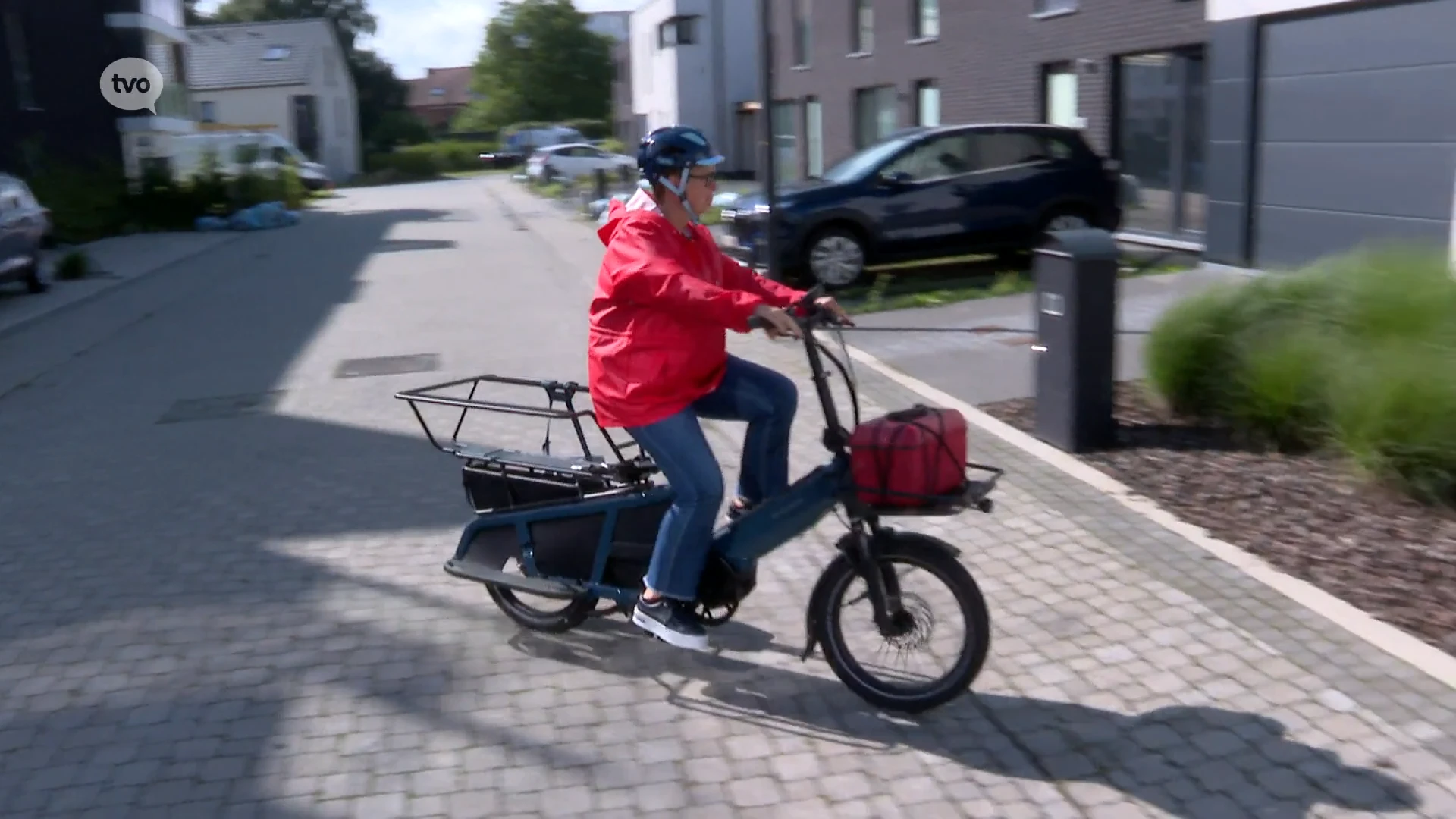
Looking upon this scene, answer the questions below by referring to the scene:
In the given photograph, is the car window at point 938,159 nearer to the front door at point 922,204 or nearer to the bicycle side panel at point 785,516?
the front door at point 922,204

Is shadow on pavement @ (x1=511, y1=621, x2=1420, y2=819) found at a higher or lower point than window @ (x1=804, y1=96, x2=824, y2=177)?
lower

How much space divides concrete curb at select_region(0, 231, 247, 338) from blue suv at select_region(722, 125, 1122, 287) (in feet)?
24.3

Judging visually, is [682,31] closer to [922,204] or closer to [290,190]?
[290,190]

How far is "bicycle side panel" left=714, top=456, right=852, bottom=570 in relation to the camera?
443 centimetres

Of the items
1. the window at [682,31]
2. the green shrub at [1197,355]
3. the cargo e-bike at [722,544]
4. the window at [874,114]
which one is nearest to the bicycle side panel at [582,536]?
the cargo e-bike at [722,544]

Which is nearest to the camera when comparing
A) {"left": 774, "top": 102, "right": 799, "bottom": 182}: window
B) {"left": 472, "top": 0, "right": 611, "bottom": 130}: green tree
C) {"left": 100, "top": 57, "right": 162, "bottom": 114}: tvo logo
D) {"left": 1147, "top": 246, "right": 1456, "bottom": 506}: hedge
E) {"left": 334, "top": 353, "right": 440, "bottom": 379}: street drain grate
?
{"left": 1147, "top": 246, "right": 1456, "bottom": 506}: hedge

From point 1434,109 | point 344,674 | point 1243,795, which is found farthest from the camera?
point 1434,109

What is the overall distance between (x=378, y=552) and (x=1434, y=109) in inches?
350

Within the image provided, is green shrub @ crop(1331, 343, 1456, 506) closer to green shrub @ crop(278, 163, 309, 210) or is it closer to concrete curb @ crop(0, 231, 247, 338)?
concrete curb @ crop(0, 231, 247, 338)

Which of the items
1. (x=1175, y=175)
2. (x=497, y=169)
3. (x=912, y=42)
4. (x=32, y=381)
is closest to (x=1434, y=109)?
(x=1175, y=175)

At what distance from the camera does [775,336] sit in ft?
13.8

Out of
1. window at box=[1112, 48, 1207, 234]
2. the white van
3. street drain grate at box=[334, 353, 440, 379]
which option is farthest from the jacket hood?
the white van

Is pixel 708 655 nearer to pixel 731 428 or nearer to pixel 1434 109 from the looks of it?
pixel 731 428

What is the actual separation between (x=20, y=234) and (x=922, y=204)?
10.6 meters
